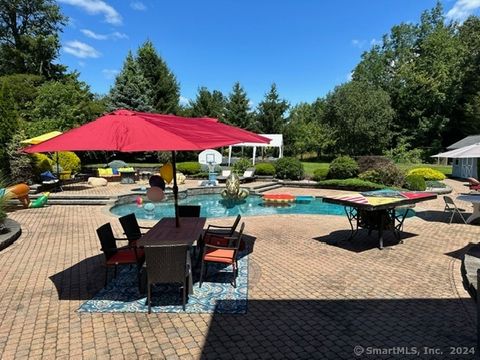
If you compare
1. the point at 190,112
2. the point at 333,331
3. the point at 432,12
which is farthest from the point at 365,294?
the point at 432,12

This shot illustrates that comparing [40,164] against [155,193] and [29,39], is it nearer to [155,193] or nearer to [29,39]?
[155,193]

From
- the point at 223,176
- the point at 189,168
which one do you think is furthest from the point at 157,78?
the point at 223,176

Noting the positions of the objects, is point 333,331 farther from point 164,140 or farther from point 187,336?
point 164,140

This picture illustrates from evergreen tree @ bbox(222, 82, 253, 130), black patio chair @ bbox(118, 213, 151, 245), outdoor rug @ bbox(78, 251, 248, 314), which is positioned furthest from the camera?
evergreen tree @ bbox(222, 82, 253, 130)

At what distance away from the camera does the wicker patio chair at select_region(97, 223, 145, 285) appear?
18.2 ft

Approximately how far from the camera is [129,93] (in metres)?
33.4

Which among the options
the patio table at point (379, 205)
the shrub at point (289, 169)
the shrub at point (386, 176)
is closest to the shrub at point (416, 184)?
the shrub at point (386, 176)

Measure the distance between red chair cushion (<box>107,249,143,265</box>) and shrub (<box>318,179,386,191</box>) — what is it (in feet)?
52.2

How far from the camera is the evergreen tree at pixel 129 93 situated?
33469 millimetres

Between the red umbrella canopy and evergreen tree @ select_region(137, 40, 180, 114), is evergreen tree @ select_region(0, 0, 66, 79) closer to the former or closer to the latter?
evergreen tree @ select_region(137, 40, 180, 114)

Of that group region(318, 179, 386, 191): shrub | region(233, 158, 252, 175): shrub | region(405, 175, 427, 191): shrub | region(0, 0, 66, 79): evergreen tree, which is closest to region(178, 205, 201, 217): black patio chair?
region(318, 179, 386, 191): shrub

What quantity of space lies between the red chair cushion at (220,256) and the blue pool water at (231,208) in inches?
302

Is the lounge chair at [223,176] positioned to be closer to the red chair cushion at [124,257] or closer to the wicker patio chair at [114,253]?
the red chair cushion at [124,257]

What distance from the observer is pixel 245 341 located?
13.6 ft
